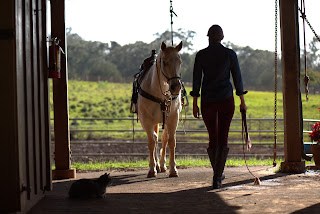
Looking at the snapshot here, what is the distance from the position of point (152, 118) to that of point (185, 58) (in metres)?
42.9

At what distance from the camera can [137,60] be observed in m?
54.0

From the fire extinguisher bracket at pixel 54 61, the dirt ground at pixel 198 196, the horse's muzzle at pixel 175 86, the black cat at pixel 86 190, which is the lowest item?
the dirt ground at pixel 198 196

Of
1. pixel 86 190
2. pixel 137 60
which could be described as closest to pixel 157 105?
pixel 86 190

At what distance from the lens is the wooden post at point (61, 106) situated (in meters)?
7.67

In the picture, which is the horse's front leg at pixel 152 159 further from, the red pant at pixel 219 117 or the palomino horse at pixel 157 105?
the red pant at pixel 219 117

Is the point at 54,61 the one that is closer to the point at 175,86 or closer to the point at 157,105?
the point at 175,86

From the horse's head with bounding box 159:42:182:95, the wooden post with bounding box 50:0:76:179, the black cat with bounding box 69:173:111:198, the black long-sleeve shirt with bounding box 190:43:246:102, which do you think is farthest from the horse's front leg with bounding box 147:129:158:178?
the black cat with bounding box 69:173:111:198

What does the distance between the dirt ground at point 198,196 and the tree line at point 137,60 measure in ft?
108

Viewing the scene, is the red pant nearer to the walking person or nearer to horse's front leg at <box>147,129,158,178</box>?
the walking person

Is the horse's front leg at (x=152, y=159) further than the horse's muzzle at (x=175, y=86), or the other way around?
the horse's front leg at (x=152, y=159)

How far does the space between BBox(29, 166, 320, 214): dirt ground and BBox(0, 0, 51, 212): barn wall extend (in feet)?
Result: 1.25

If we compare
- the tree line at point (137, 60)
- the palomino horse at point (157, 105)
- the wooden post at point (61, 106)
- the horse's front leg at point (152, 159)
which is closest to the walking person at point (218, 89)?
the palomino horse at point (157, 105)

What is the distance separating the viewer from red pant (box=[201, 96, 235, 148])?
6105 mm

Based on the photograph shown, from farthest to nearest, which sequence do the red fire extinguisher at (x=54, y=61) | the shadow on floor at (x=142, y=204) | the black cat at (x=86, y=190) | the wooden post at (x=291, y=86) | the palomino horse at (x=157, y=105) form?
the wooden post at (x=291, y=86), the palomino horse at (x=157, y=105), the red fire extinguisher at (x=54, y=61), the black cat at (x=86, y=190), the shadow on floor at (x=142, y=204)
